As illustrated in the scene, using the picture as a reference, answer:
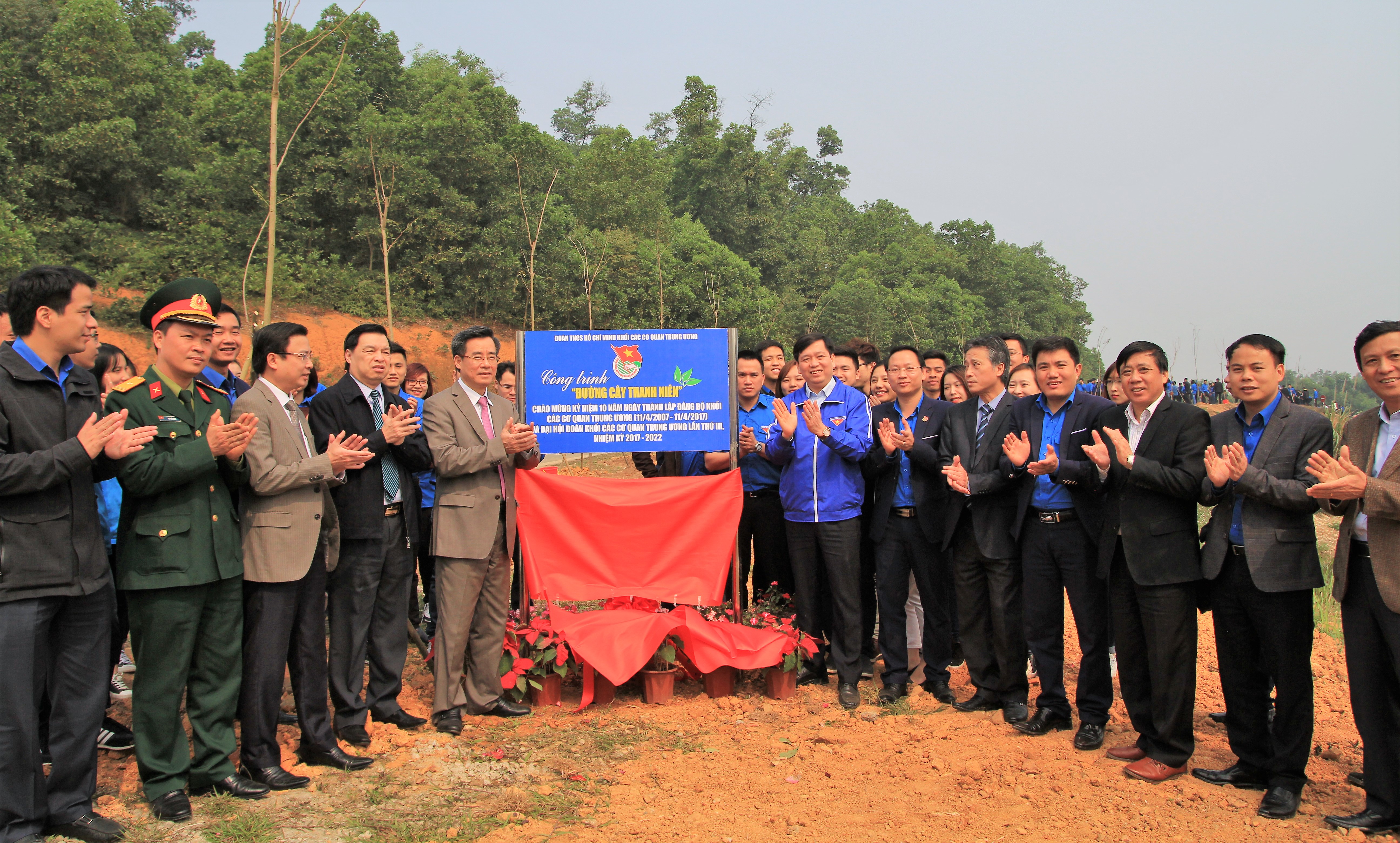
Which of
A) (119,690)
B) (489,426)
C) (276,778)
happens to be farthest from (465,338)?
(119,690)

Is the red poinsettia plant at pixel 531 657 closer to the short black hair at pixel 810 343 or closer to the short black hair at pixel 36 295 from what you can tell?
the short black hair at pixel 810 343

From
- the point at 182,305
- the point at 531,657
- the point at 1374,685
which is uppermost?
the point at 182,305

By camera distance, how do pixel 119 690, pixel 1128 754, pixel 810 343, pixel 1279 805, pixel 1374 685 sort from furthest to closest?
pixel 810 343 < pixel 119 690 < pixel 1128 754 < pixel 1279 805 < pixel 1374 685

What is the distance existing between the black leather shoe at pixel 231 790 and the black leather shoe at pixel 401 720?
0.95m

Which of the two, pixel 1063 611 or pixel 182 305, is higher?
pixel 182 305

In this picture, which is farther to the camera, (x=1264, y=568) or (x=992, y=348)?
(x=992, y=348)

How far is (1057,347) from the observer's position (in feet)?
15.4

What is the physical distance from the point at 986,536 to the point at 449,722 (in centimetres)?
327

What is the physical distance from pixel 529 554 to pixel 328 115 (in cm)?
2706

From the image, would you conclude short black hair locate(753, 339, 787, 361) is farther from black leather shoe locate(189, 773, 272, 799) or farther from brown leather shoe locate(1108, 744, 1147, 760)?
black leather shoe locate(189, 773, 272, 799)

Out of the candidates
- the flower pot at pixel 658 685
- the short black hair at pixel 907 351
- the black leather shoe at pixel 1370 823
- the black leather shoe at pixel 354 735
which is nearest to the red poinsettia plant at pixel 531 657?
the flower pot at pixel 658 685

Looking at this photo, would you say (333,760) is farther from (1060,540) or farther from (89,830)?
(1060,540)

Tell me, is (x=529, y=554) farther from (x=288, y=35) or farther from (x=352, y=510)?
(x=288, y=35)

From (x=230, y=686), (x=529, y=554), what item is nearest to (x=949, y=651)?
(x=529, y=554)
